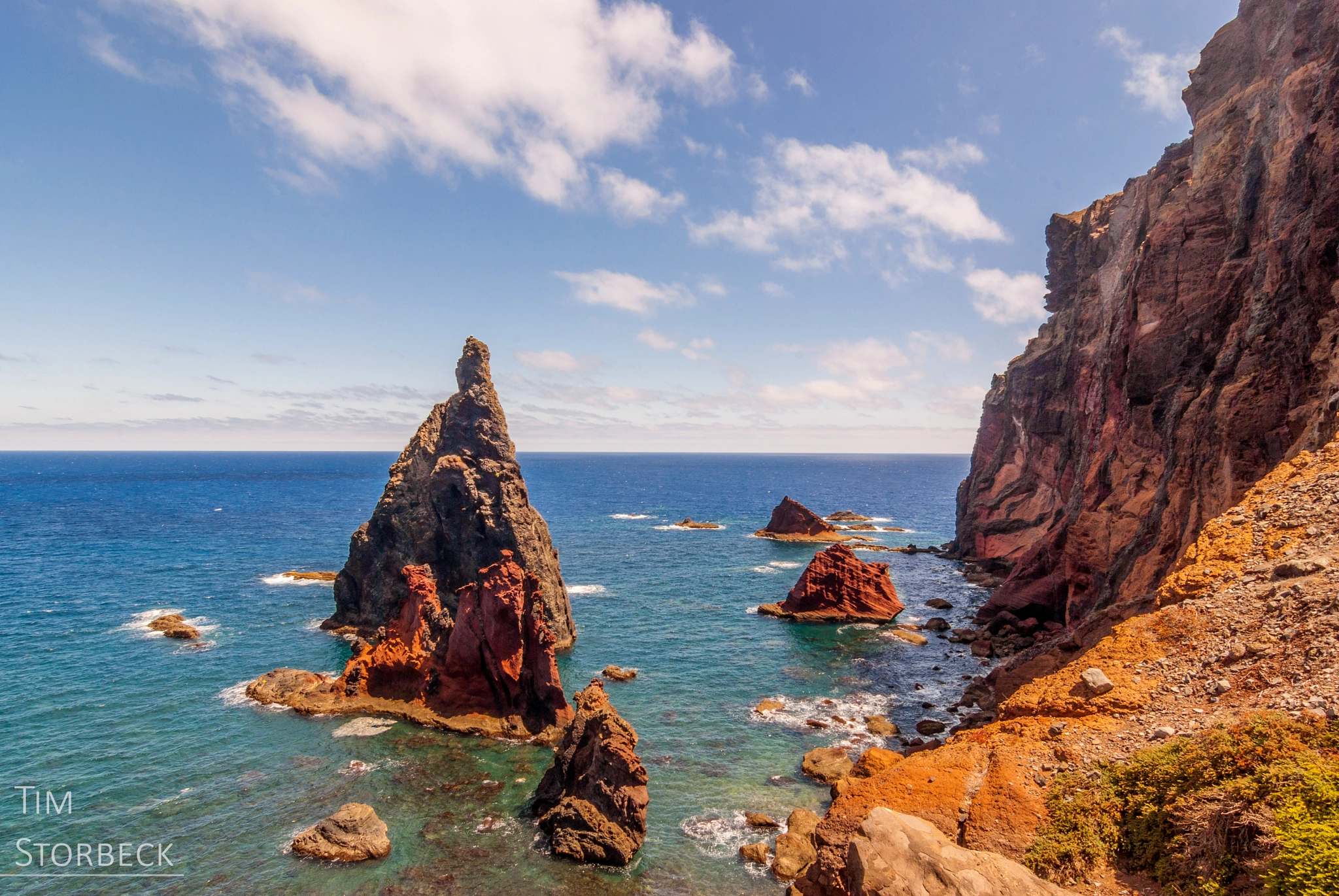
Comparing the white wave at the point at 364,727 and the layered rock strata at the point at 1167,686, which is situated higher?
the layered rock strata at the point at 1167,686

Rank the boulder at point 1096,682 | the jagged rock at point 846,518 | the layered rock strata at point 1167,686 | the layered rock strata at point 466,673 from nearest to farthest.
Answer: the layered rock strata at point 1167,686 → the boulder at point 1096,682 → the layered rock strata at point 466,673 → the jagged rock at point 846,518

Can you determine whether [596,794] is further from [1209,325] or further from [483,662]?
[1209,325]

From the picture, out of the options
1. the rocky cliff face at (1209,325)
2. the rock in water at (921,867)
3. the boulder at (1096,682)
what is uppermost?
the rocky cliff face at (1209,325)

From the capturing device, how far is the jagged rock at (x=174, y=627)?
51.8m

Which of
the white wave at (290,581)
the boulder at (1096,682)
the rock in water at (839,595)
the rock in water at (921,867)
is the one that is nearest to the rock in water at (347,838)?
the rock in water at (921,867)

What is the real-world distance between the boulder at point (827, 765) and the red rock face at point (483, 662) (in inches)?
566

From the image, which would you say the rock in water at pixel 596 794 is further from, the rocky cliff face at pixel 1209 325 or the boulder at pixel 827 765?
the rocky cliff face at pixel 1209 325

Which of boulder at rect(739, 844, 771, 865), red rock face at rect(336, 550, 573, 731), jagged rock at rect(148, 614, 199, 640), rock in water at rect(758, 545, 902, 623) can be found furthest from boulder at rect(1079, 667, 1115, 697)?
jagged rock at rect(148, 614, 199, 640)

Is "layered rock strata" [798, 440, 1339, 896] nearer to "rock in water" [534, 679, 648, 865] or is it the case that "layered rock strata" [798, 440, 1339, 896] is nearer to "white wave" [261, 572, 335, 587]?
"rock in water" [534, 679, 648, 865]

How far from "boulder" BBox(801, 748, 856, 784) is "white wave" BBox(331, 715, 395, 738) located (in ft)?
81.3

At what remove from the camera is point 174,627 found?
172ft

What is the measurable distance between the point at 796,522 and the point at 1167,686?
90.7m

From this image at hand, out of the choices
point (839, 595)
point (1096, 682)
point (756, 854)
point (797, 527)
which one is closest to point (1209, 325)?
point (1096, 682)

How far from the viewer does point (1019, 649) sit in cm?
5022
